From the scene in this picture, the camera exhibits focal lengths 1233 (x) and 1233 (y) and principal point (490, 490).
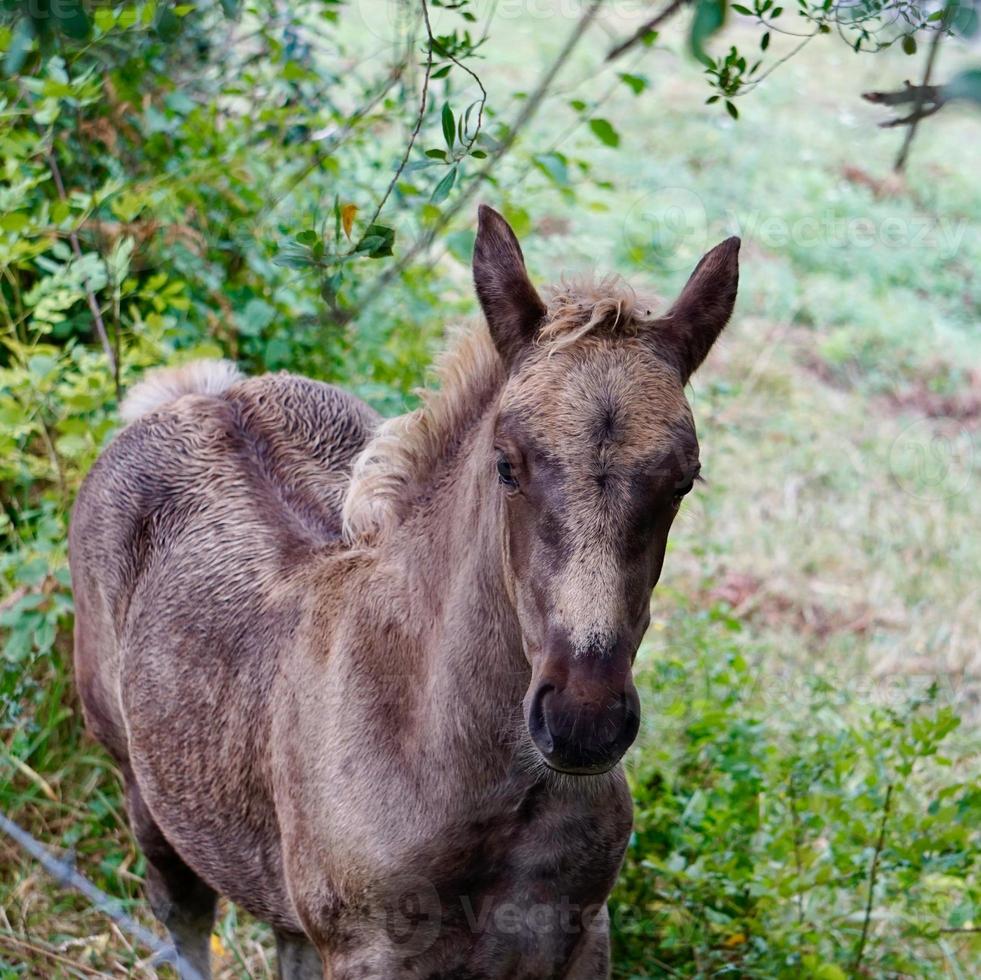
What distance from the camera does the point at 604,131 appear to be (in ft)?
13.8

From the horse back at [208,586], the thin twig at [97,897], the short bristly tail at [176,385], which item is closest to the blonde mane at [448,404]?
the horse back at [208,586]

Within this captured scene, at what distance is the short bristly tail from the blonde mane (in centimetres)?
117

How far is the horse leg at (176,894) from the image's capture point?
3785 millimetres

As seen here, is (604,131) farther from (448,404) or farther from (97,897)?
(97,897)

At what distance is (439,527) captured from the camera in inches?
110

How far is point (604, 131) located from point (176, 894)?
9.37 feet

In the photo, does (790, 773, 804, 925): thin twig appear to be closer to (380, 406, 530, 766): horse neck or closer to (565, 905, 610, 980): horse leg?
(565, 905, 610, 980): horse leg

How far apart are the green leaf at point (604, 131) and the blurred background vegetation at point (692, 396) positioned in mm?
15

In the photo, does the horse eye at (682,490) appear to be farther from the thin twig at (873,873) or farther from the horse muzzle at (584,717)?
the thin twig at (873,873)

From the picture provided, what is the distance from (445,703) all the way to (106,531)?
157 centimetres

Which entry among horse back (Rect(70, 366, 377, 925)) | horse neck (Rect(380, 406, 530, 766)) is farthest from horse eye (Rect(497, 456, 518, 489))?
horse back (Rect(70, 366, 377, 925))

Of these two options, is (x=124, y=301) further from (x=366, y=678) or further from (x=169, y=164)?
(x=366, y=678)

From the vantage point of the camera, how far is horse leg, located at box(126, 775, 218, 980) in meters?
3.79

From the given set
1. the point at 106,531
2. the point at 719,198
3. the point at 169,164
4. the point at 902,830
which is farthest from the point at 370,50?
the point at 902,830
